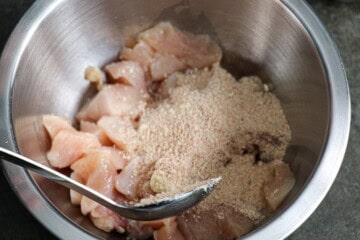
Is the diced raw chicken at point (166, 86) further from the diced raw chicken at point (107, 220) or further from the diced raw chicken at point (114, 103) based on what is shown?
the diced raw chicken at point (107, 220)

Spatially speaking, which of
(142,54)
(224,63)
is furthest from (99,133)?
(224,63)

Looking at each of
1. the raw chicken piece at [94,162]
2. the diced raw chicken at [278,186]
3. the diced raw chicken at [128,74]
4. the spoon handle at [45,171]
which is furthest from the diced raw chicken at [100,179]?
the diced raw chicken at [278,186]

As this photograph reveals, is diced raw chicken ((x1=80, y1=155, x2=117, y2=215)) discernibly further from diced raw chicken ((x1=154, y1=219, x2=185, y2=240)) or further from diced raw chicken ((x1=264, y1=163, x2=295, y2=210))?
diced raw chicken ((x1=264, y1=163, x2=295, y2=210))

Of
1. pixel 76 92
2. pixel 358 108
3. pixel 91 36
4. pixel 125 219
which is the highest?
pixel 91 36

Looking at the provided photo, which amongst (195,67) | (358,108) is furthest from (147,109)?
Answer: (358,108)

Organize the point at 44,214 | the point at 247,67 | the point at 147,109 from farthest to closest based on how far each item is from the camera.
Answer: the point at 247,67 < the point at 147,109 < the point at 44,214

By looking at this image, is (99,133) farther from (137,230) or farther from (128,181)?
(137,230)

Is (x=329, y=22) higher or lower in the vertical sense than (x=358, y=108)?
higher

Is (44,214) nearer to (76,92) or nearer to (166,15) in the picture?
(76,92)
